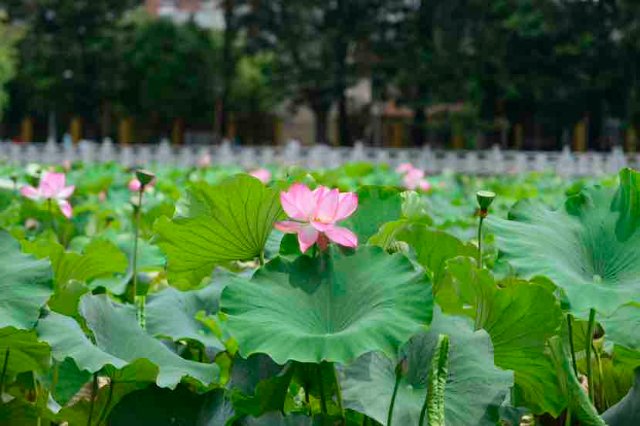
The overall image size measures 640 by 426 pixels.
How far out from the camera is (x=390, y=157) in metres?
20.5

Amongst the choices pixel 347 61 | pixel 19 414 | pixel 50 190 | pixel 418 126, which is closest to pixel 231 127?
pixel 347 61

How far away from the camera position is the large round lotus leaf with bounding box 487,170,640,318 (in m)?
0.82

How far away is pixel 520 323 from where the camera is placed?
902 mm

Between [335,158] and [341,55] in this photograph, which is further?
[341,55]

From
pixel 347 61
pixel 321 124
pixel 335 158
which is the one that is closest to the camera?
pixel 335 158

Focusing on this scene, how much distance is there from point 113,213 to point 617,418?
85.8 inches

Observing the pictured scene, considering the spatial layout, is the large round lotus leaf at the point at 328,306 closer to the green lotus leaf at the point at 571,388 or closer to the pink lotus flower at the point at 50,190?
the green lotus leaf at the point at 571,388

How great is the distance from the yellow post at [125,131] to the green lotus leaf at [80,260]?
92.1ft

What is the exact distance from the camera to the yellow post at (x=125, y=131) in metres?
29.2

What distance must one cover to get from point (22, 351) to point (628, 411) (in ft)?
1.75

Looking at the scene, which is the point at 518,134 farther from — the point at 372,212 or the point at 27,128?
the point at 372,212

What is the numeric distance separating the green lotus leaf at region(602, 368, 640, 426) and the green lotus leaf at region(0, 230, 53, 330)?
49 cm

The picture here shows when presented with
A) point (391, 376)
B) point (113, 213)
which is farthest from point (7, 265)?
point (113, 213)

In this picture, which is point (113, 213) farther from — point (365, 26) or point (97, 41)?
point (97, 41)
